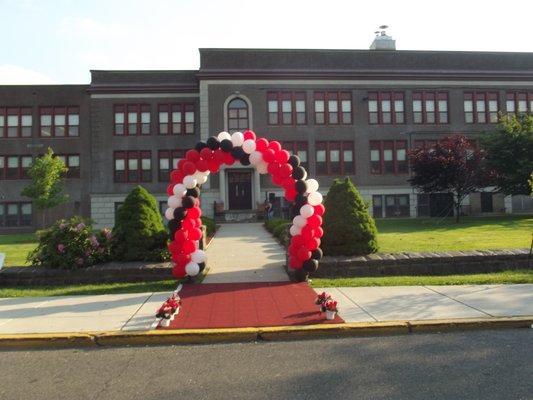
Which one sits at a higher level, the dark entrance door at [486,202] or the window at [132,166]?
the window at [132,166]

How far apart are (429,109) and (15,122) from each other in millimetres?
33851

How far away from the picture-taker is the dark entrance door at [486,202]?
125ft

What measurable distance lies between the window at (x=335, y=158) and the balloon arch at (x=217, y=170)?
1037 inches

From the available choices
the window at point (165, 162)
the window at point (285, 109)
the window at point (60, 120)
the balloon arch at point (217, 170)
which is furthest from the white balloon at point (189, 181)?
the window at point (60, 120)

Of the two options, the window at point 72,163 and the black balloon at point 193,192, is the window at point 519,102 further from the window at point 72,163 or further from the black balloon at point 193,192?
the window at point 72,163

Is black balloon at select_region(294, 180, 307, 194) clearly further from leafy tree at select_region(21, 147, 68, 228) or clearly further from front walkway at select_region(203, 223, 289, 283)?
leafy tree at select_region(21, 147, 68, 228)

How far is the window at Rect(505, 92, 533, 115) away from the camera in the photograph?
1519 inches

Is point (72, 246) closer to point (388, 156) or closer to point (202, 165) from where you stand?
point (202, 165)

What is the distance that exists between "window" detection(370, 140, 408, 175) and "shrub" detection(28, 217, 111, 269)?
29.2m

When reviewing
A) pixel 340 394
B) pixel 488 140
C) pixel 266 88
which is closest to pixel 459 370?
pixel 340 394

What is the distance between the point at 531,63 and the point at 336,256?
123ft

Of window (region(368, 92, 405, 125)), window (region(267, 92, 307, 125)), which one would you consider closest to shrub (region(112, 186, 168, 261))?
window (region(267, 92, 307, 125))

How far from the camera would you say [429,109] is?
38.2 meters

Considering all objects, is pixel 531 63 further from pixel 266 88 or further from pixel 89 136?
pixel 89 136
